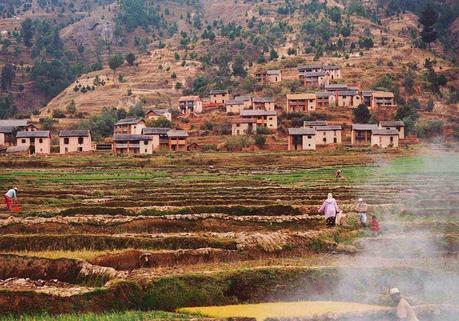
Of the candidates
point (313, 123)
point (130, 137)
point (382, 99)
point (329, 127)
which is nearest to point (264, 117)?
point (313, 123)

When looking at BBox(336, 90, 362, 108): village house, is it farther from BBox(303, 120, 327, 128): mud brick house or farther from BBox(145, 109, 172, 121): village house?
BBox(145, 109, 172, 121): village house

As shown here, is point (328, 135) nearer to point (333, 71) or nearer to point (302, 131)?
point (302, 131)

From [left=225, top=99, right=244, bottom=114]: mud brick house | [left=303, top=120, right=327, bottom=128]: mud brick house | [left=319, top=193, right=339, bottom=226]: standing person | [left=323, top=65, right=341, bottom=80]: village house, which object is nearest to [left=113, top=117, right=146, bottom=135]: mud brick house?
[left=225, top=99, right=244, bottom=114]: mud brick house

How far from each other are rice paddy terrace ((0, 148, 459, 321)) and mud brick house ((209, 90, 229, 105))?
2477 inches

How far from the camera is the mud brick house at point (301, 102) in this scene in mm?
87875

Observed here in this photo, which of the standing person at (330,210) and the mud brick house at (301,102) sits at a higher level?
the mud brick house at (301,102)

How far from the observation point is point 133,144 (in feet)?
235

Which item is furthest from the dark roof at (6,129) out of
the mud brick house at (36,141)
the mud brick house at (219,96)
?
the mud brick house at (219,96)

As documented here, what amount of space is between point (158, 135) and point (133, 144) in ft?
16.6

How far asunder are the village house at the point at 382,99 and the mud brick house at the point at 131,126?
3453cm

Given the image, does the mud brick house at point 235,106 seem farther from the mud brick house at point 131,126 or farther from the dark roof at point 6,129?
the dark roof at point 6,129

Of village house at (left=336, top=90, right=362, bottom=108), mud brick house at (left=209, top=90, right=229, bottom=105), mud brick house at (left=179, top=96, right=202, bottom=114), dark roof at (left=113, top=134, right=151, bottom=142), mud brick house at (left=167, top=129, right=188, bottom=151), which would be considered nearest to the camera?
dark roof at (left=113, top=134, right=151, bottom=142)

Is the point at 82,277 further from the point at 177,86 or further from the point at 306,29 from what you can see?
the point at 306,29

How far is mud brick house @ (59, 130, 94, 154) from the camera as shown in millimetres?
73188
